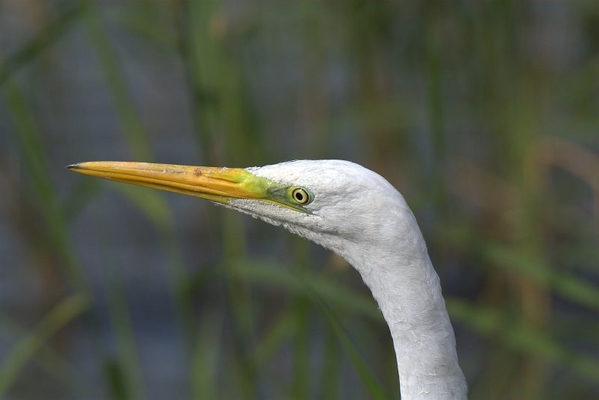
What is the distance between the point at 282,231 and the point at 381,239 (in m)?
1.97

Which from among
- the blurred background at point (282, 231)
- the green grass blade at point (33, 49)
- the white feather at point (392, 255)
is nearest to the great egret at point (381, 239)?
the white feather at point (392, 255)

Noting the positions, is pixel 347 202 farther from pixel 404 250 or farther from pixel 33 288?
pixel 33 288

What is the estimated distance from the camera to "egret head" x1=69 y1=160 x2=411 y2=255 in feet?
5.13

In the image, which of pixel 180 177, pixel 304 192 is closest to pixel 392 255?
pixel 304 192

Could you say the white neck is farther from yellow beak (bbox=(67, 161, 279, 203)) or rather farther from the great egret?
yellow beak (bbox=(67, 161, 279, 203))

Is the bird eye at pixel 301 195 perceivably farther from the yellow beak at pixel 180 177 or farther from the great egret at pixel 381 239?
the yellow beak at pixel 180 177

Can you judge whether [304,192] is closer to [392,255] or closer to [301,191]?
[301,191]

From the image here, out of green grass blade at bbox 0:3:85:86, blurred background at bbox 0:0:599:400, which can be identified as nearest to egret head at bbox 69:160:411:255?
blurred background at bbox 0:0:599:400

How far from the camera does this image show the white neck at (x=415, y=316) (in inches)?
61.9

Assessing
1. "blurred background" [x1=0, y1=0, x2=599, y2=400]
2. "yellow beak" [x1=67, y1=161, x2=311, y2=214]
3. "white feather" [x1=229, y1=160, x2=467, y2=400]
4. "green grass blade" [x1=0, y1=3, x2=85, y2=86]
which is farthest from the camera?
"blurred background" [x1=0, y1=0, x2=599, y2=400]

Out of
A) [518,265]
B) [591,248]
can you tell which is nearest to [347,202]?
[518,265]

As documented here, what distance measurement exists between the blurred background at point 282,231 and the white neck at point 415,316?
257 mm

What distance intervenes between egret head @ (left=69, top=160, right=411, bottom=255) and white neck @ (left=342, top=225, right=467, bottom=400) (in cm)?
4

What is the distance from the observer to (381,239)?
5.15ft
